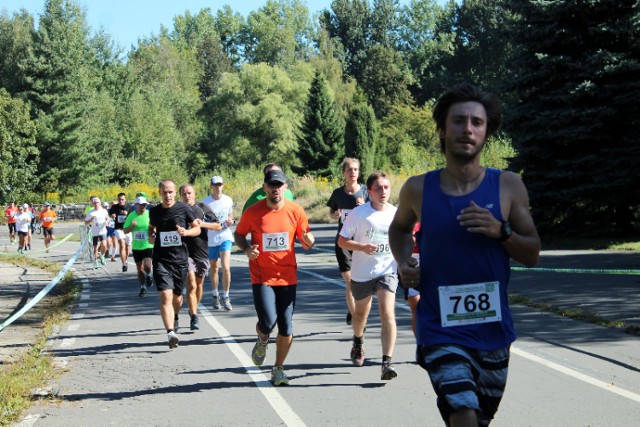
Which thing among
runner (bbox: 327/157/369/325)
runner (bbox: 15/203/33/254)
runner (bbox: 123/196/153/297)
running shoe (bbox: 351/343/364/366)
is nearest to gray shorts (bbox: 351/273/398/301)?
running shoe (bbox: 351/343/364/366)

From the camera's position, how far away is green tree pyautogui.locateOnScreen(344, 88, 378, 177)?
6856cm

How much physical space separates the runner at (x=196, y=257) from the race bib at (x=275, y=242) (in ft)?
11.1

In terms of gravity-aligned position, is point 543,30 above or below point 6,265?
above

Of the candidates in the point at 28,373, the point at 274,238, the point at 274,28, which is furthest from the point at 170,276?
the point at 274,28

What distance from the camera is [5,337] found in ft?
39.4

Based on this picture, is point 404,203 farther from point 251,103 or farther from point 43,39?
point 251,103

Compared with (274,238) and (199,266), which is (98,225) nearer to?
(199,266)

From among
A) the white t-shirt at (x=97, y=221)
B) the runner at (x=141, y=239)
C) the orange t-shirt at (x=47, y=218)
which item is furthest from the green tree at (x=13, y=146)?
the runner at (x=141, y=239)

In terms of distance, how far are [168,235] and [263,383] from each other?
10.4 feet

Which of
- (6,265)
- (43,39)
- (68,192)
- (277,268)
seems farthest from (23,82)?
(277,268)

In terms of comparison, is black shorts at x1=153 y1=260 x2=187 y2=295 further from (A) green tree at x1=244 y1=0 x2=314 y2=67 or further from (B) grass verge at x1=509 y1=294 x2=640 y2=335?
(A) green tree at x1=244 y1=0 x2=314 y2=67

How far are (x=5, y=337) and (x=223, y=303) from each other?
3.29m

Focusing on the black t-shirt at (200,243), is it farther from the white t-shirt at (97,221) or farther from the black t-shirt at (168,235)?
the white t-shirt at (97,221)

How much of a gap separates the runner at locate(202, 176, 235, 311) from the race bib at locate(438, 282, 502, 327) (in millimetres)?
9670
